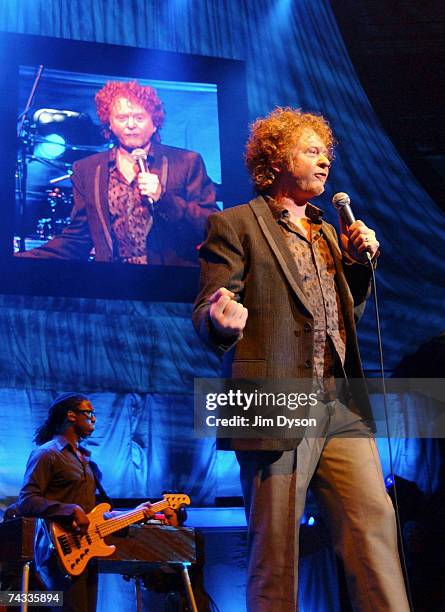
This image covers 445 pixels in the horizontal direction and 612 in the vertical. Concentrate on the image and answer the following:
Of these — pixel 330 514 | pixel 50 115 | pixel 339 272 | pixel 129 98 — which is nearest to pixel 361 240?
pixel 339 272

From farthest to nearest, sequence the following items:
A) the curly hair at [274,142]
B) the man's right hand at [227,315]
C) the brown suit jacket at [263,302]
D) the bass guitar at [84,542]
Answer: the bass guitar at [84,542], the curly hair at [274,142], the brown suit jacket at [263,302], the man's right hand at [227,315]

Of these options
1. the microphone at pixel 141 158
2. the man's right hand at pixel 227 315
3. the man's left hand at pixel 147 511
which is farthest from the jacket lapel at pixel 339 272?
the microphone at pixel 141 158

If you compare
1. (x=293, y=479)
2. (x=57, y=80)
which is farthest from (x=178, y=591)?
(x=57, y=80)

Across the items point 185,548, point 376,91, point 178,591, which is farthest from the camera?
point 376,91

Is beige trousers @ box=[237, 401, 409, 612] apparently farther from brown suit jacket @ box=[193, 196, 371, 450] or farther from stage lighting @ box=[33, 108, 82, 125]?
stage lighting @ box=[33, 108, 82, 125]

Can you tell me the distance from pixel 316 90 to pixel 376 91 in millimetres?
566

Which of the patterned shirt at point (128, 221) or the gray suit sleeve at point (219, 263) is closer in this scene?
the gray suit sleeve at point (219, 263)

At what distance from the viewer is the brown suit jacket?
6.61 ft

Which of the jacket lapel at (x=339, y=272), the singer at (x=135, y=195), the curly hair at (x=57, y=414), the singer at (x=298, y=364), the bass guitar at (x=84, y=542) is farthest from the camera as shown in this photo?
the singer at (x=135, y=195)

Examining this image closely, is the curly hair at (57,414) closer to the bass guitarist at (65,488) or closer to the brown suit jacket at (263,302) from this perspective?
the bass guitarist at (65,488)

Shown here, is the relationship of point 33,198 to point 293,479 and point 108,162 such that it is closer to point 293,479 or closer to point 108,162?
point 108,162

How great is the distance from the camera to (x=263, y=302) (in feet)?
6.79

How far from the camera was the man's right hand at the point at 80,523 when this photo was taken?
4.14 m

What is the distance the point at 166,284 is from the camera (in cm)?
527
